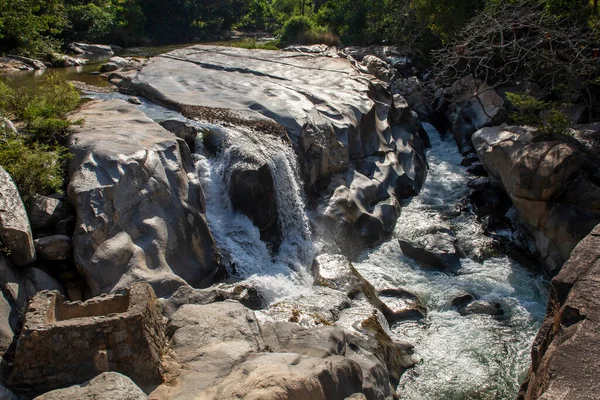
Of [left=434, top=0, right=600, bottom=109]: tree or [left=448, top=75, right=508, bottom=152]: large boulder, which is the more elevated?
[left=434, top=0, right=600, bottom=109]: tree

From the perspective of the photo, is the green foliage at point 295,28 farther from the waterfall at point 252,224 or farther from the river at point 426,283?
the waterfall at point 252,224

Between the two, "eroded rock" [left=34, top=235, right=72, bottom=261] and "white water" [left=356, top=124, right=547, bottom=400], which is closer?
"eroded rock" [left=34, top=235, right=72, bottom=261]

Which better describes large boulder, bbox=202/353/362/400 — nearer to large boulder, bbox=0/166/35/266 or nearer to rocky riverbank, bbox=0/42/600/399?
rocky riverbank, bbox=0/42/600/399

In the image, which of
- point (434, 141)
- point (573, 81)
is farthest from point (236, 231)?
point (434, 141)

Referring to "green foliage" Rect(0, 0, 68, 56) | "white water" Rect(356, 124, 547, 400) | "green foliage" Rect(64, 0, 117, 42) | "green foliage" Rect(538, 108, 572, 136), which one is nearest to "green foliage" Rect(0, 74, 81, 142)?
"white water" Rect(356, 124, 547, 400)

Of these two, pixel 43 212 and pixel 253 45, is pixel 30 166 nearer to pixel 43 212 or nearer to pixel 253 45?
pixel 43 212

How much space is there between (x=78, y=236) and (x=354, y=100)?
7781 millimetres

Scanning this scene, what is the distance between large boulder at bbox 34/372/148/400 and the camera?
150 inches

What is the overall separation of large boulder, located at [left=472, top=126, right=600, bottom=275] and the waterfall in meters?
3.81

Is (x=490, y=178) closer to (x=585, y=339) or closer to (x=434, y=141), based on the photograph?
(x=434, y=141)

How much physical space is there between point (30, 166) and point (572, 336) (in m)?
6.00

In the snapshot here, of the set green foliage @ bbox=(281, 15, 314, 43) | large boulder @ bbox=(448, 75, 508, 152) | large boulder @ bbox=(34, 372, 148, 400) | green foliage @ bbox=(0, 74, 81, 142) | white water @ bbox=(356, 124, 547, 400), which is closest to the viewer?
large boulder @ bbox=(34, 372, 148, 400)

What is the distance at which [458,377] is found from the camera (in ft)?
22.7

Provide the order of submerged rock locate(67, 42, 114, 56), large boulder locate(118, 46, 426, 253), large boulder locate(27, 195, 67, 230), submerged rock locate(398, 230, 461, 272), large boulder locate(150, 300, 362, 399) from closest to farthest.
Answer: large boulder locate(150, 300, 362, 399)
large boulder locate(27, 195, 67, 230)
submerged rock locate(398, 230, 461, 272)
large boulder locate(118, 46, 426, 253)
submerged rock locate(67, 42, 114, 56)
